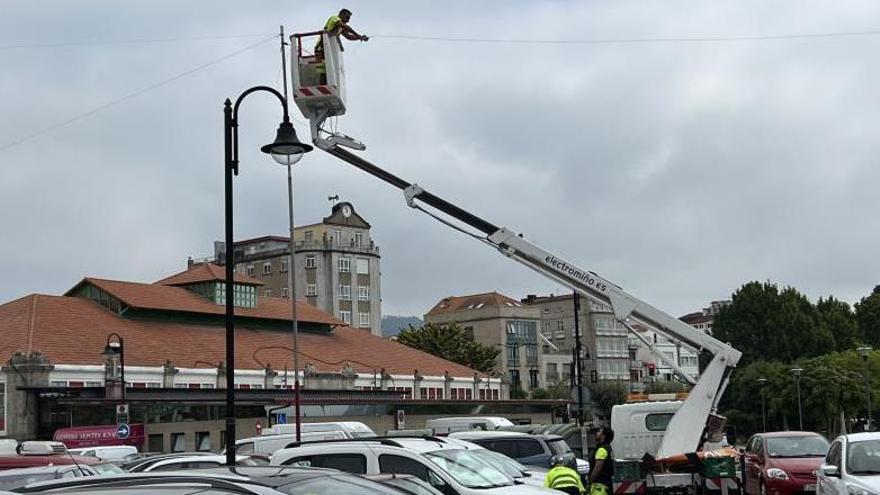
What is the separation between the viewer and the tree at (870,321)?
363 ft

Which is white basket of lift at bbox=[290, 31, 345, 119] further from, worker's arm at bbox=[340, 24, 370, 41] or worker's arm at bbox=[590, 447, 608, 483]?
worker's arm at bbox=[590, 447, 608, 483]

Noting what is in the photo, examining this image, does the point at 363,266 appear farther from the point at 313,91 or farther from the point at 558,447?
the point at 313,91

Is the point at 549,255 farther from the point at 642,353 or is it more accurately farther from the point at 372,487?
the point at 642,353

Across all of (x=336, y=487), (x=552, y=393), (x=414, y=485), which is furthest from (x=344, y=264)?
(x=336, y=487)

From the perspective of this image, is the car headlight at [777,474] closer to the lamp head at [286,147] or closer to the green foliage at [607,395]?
the lamp head at [286,147]

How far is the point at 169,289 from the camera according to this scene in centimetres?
6950

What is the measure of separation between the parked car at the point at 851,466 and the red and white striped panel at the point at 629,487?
5.33m

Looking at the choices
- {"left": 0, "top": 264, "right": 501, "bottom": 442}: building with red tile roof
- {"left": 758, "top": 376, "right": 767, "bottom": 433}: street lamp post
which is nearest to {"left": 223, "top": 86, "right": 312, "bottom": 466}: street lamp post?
{"left": 0, "top": 264, "right": 501, "bottom": 442}: building with red tile roof

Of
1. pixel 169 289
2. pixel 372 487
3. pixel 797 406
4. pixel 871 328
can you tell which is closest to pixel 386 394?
pixel 169 289

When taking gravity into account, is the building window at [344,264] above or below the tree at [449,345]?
above

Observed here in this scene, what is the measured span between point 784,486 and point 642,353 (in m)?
126

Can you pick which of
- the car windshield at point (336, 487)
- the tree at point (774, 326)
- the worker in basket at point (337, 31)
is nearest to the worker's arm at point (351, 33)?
the worker in basket at point (337, 31)

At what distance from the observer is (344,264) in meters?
118

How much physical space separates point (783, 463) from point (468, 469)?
10593mm
